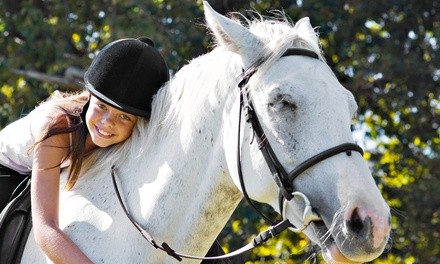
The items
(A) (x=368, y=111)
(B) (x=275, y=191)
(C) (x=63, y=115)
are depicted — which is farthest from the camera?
(A) (x=368, y=111)

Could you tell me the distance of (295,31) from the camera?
11.9ft

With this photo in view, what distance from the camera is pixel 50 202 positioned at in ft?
12.1

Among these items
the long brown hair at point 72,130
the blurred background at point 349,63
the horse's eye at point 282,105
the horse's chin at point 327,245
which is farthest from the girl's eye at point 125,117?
the blurred background at point 349,63

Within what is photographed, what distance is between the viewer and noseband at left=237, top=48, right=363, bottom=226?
325cm

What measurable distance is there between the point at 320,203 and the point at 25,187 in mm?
1428

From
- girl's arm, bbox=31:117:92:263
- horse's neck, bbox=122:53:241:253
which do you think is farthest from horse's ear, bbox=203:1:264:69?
girl's arm, bbox=31:117:92:263

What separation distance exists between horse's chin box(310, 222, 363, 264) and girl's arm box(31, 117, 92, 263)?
34.8 inches

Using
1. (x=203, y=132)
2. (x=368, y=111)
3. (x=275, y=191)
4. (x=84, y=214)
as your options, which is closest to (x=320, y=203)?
(x=275, y=191)

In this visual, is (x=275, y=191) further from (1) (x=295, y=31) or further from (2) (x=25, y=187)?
(2) (x=25, y=187)

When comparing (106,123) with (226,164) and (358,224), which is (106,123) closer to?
(226,164)

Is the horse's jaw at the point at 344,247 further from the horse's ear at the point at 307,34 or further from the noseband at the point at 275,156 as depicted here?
the horse's ear at the point at 307,34

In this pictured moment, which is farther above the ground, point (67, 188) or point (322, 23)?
point (67, 188)

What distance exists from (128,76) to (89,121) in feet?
0.78

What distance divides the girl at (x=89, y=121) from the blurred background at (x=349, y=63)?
16.3ft
